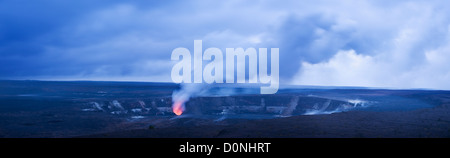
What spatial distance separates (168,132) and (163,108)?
3103cm

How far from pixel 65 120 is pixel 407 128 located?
1198 inches

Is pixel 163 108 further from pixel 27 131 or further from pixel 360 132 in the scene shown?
pixel 360 132

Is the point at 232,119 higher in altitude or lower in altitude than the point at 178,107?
lower

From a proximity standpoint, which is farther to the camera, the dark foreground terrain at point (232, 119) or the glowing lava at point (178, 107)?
the glowing lava at point (178, 107)

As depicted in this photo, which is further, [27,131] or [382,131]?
[27,131]

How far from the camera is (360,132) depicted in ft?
51.7

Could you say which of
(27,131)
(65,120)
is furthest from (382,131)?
(65,120)

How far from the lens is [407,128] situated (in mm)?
17062

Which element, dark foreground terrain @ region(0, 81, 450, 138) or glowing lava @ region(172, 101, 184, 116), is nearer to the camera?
dark foreground terrain @ region(0, 81, 450, 138)

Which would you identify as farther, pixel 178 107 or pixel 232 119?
pixel 178 107
